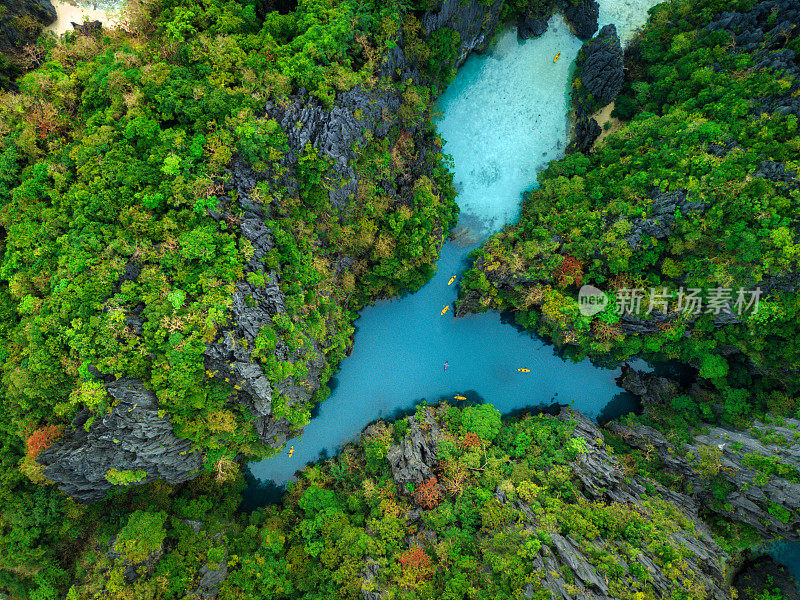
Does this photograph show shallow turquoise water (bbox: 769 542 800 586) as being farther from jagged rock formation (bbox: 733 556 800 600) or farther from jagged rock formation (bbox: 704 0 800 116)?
jagged rock formation (bbox: 704 0 800 116)

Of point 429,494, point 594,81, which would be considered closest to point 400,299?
point 429,494

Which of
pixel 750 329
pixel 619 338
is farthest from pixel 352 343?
pixel 750 329

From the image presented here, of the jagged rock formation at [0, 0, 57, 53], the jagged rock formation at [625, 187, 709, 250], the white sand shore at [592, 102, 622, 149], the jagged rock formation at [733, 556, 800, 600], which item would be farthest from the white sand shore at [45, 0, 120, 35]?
the jagged rock formation at [733, 556, 800, 600]

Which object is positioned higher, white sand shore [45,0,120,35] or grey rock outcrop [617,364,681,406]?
grey rock outcrop [617,364,681,406]

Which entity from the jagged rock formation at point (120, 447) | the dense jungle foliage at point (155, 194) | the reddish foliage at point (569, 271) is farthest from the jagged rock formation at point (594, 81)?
the jagged rock formation at point (120, 447)

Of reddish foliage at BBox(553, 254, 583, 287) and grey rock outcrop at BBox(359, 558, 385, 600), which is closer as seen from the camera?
grey rock outcrop at BBox(359, 558, 385, 600)

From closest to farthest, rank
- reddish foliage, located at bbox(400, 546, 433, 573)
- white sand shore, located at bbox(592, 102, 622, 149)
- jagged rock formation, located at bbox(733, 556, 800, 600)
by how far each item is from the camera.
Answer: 1. reddish foliage, located at bbox(400, 546, 433, 573)
2. jagged rock formation, located at bbox(733, 556, 800, 600)
3. white sand shore, located at bbox(592, 102, 622, 149)

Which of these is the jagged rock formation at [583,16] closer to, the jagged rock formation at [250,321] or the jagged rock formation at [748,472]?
the jagged rock formation at [250,321]
